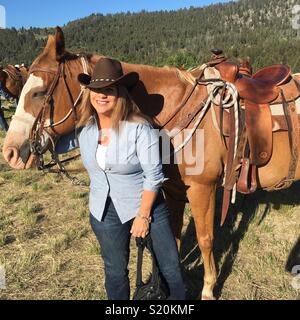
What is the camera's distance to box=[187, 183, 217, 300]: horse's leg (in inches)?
113

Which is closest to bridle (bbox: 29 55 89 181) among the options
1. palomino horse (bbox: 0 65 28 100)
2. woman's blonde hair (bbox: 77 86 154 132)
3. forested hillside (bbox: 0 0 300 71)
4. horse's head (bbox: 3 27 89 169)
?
horse's head (bbox: 3 27 89 169)

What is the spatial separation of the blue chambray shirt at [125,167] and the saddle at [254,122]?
3.06 ft

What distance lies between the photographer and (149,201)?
2.15m

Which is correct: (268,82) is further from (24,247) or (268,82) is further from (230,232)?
(24,247)

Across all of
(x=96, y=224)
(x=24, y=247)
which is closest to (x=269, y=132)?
(x=96, y=224)

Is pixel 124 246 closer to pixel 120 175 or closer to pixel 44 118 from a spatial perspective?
pixel 120 175

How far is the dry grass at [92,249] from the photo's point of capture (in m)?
3.32

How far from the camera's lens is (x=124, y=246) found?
7.61ft

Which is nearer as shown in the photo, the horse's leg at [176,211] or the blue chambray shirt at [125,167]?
the blue chambray shirt at [125,167]

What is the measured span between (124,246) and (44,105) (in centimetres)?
109

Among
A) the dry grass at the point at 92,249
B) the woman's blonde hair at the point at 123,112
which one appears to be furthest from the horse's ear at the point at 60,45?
the dry grass at the point at 92,249

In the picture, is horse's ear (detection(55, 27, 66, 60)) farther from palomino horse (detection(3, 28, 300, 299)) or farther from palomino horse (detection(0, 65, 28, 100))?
palomino horse (detection(0, 65, 28, 100))

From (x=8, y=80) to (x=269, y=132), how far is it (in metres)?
7.68

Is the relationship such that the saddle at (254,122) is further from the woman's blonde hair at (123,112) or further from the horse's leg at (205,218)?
the woman's blonde hair at (123,112)
